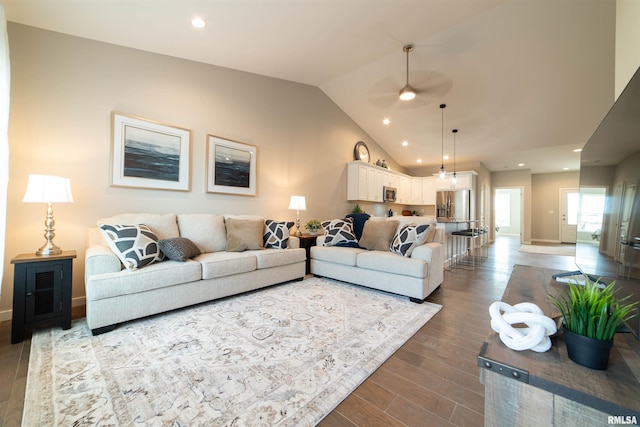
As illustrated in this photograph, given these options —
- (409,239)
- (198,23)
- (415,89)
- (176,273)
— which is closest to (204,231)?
(176,273)

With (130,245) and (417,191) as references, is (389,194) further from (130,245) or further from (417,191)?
(130,245)

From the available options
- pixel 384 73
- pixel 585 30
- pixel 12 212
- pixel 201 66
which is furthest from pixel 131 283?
pixel 585 30

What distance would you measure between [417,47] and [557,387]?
4191 mm

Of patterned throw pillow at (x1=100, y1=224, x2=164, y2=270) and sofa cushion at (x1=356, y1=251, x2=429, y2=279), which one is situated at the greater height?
patterned throw pillow at (x1=100, y1=224, x2=164, y2=270)

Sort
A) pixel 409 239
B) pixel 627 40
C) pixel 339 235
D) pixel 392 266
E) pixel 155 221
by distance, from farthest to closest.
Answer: pixel 339 235
pixel 409 239
pixel 392 266
pixel 155 221
pixel 627 40

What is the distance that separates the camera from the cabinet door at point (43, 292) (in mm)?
2012

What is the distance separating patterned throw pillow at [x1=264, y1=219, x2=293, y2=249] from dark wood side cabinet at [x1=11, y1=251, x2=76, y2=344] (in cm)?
199

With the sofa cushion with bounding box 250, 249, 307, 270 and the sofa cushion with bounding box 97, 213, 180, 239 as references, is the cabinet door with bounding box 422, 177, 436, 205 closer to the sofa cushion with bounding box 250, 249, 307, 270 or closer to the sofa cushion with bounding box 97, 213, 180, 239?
the sofa cushion with bounding box 250, 249, 307, 270

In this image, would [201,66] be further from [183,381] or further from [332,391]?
[332,391]

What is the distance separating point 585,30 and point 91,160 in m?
6.08

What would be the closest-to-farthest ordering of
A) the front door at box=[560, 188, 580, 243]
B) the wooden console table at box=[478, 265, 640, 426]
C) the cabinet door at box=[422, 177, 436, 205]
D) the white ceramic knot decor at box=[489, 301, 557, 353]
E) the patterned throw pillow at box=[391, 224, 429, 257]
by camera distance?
1. the wooden console table at box=[478, 265, 640, 426]
2. the white ceramic knot decor at box=[489, 301, 557, 353]
3. the patterned throw pillow at box=[391, 224, 429, 257]
4. the cabinet door at box=[422, 177, 436, 205]
5. the front door at box=[560, 188, 580, 243]

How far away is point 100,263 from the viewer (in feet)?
7.02

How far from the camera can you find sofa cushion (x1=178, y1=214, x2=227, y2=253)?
3150 mm

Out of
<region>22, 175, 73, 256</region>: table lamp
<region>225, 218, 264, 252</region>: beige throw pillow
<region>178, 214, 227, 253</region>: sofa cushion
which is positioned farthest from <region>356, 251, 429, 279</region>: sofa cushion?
<region>22, 175, 73, 256</region>: table lamp
